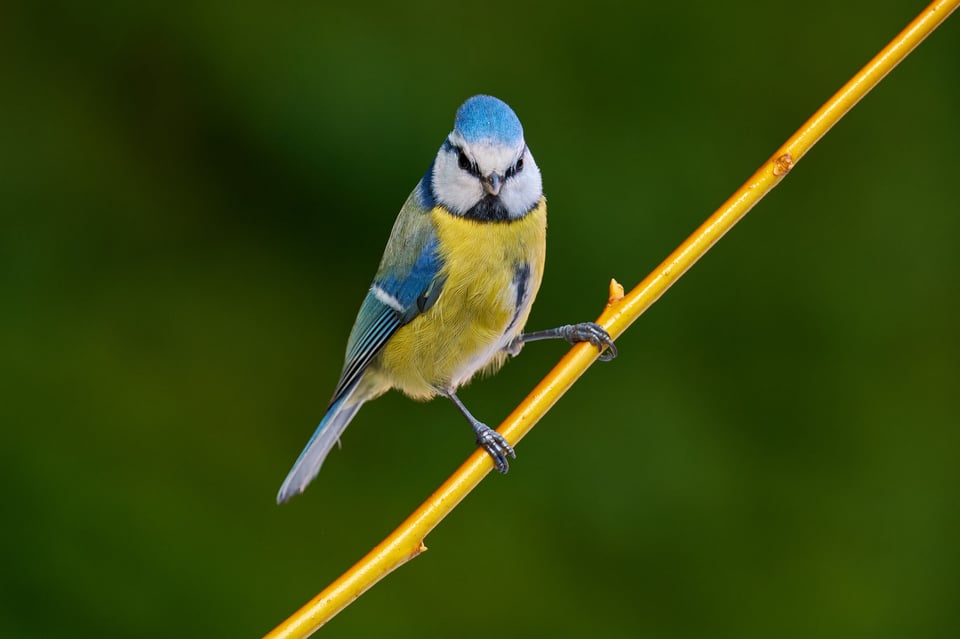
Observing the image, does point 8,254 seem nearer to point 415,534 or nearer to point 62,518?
point 62,518

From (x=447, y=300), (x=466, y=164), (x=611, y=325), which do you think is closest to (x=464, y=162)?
(x=466, y=164)

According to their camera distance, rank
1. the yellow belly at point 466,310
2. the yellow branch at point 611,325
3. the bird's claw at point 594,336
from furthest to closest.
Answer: the yellow belly at point 466,310 → the bird's claw at point 594,336 → the yellow branch at point 611,325

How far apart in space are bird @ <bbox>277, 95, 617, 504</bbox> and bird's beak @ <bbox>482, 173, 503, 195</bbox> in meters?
0.05

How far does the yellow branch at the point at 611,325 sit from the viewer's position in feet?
1.91

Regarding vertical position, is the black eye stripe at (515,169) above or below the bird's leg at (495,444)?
above

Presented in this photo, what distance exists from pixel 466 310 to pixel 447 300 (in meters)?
0.02

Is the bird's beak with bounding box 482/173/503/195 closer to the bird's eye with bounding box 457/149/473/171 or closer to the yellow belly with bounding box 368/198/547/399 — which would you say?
the bird's eye with bounding box 457/149/473/171

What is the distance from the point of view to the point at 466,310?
0.92m

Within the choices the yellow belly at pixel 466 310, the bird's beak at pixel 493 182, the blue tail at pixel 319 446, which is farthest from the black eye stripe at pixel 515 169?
the blue tail at pixel 319 446

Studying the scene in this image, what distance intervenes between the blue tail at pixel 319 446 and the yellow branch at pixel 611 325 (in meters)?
0.11

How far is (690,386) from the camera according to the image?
1496 millimetres

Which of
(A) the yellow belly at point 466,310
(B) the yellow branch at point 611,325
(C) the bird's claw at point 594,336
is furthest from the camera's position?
(A) the yellow belly at point 466,310

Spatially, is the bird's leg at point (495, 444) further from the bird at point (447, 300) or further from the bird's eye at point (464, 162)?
the bird's eye at point (464, 162)

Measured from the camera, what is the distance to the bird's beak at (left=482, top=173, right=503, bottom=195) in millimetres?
671
